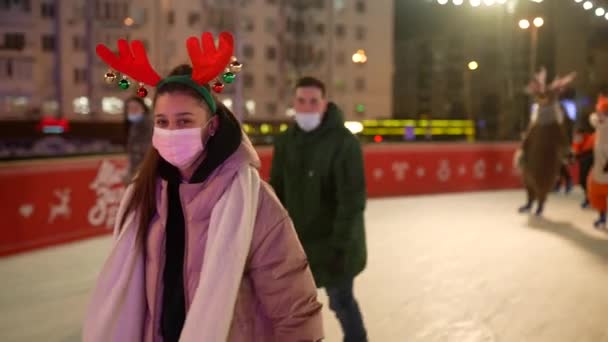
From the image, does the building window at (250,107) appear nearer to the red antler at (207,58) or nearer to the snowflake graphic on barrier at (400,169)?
the snowflake graphic on barrier at (400,169)

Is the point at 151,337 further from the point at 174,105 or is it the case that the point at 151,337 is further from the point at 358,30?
the point at 358,30

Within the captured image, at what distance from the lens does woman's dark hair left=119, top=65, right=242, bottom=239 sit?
180 centimetres

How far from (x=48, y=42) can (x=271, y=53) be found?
1039cm

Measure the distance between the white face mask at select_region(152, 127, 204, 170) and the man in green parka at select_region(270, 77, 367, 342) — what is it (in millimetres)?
1507

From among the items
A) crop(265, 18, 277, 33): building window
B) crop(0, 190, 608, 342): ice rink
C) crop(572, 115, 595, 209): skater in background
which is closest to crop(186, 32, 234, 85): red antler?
crop(0, 190, 608, 342): ice rink

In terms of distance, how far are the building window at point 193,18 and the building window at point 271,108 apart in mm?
5153

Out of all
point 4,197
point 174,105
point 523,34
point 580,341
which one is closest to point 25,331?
point 4,197

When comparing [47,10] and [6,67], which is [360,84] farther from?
[6,67]

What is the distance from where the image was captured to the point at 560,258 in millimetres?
6844

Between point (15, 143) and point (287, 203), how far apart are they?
18317 millimetres

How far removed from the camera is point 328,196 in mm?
3350

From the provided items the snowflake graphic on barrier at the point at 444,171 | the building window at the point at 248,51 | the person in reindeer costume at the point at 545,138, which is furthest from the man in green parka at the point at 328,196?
the building window at the point at 248,51

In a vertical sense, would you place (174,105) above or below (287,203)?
above

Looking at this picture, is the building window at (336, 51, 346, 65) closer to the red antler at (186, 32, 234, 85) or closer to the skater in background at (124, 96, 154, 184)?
the skater in background at (124, 96, 154, 184)
